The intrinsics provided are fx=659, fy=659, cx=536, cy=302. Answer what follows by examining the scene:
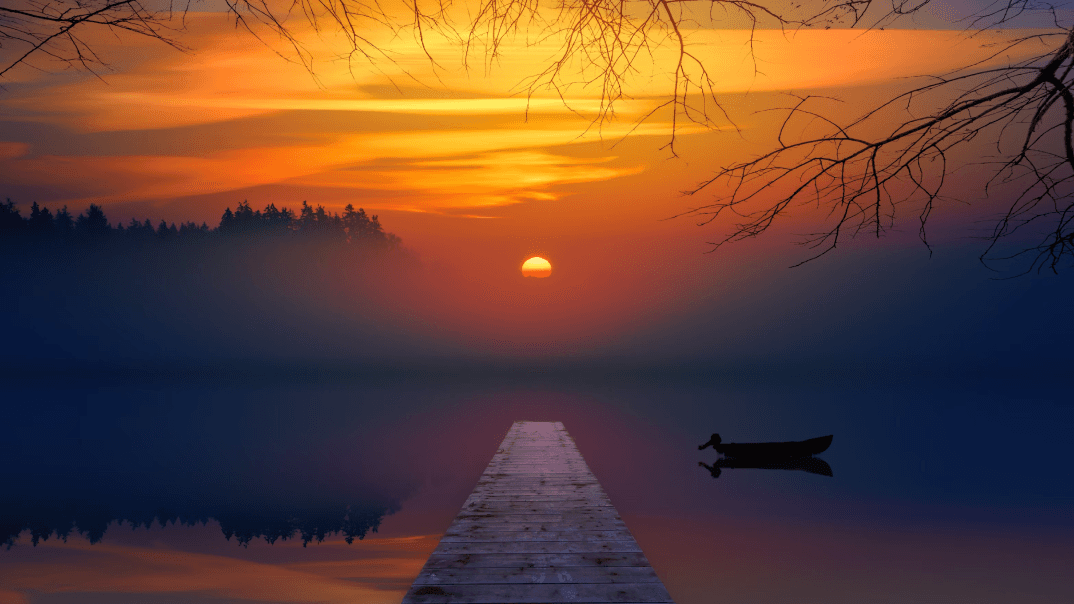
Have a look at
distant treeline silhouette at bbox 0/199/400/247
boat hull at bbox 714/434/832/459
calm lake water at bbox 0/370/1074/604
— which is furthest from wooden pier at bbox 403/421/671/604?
distant treeline silhouette at bbox 0/199/400/247

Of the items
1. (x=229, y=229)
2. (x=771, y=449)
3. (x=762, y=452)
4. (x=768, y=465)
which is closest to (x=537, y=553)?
(x=762, y=452)

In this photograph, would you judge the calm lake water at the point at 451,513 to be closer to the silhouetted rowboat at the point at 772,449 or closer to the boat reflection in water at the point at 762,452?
the boat reflection in water at the point at 762,452

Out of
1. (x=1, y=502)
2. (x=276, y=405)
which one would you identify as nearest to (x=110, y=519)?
(x=1, y=502)

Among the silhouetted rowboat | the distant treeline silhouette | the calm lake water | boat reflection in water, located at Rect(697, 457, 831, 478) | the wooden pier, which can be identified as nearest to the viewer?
the wooden pier

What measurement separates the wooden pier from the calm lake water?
167 inches

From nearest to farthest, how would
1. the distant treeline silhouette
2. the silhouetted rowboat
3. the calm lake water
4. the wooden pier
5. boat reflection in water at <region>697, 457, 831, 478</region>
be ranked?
the wooden pier → the calm lake water → the silhouetted rowboat → boat reflection in water at <region>697, 457, 831, 478</region> → the distant treeline silhouette

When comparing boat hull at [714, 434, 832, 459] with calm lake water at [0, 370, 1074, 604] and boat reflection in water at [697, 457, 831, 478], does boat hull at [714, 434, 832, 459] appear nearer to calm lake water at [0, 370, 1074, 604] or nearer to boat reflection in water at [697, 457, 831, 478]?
boat reflection in water at [697, 457, 831, 478]

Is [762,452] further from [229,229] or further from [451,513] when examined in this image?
[229,229]

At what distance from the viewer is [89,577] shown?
12109mm

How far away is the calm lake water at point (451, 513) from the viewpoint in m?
11.7

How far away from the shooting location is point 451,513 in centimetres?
1717

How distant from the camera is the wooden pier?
480 cm

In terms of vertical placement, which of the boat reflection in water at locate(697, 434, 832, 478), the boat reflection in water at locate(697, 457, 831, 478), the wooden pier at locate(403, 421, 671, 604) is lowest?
the boat reflection in water at locate(697, 457, 831, 478)

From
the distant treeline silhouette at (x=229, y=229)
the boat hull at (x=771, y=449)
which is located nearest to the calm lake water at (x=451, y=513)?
the boat hull at (x=771, y=449)
